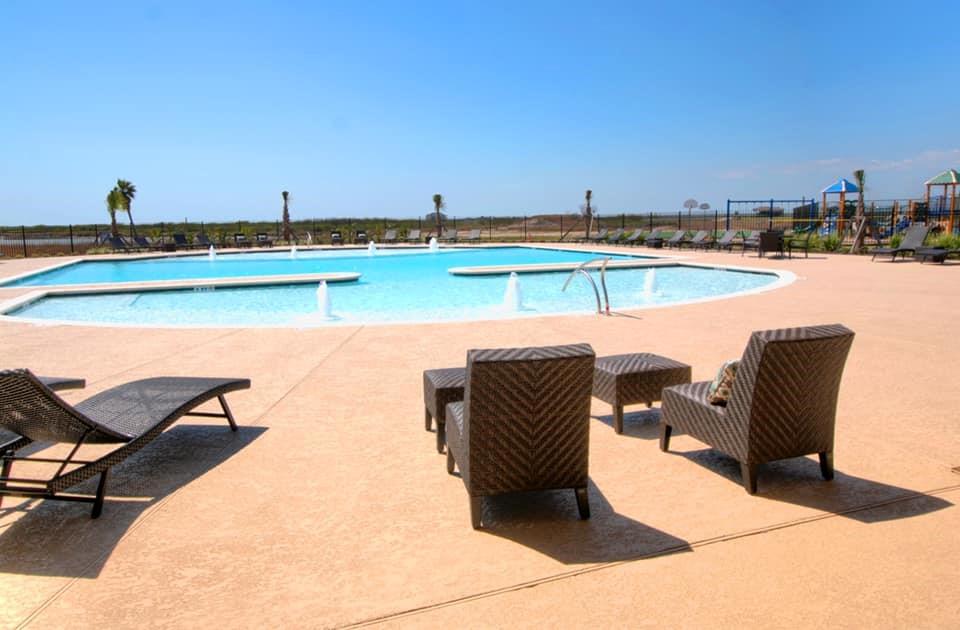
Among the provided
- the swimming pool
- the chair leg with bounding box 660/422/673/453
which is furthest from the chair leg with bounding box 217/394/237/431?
the swimming pool

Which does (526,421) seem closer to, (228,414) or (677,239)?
(228,414)

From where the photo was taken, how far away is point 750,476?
3.16 meters

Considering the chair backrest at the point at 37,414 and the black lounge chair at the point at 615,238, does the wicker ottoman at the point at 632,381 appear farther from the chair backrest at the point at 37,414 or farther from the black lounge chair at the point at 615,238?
the black lounge chair at the point at 615,238

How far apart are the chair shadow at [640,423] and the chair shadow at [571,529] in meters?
0.96

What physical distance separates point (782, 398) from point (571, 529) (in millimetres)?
1211

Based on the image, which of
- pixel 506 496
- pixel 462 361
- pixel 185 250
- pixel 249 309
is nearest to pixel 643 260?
pixel 249 309

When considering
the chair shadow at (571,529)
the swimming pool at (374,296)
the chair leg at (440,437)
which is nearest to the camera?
the chair shadow at (571,529)

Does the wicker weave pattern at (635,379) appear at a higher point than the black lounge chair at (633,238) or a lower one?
lower

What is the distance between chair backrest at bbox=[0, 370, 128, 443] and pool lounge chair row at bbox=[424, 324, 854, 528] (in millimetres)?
1801

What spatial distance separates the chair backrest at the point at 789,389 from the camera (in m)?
2.94

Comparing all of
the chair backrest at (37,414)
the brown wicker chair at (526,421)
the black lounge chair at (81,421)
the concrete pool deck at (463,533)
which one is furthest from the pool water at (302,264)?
the brown wicker chair at (526,421)

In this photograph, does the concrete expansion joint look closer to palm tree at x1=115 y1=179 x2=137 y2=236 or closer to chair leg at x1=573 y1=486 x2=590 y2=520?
chair leg at x1=573 y1=486 x2=590 y2=520

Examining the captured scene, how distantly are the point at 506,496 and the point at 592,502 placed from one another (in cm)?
44

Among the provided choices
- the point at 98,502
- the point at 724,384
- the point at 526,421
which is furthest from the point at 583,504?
the point at 98,502
